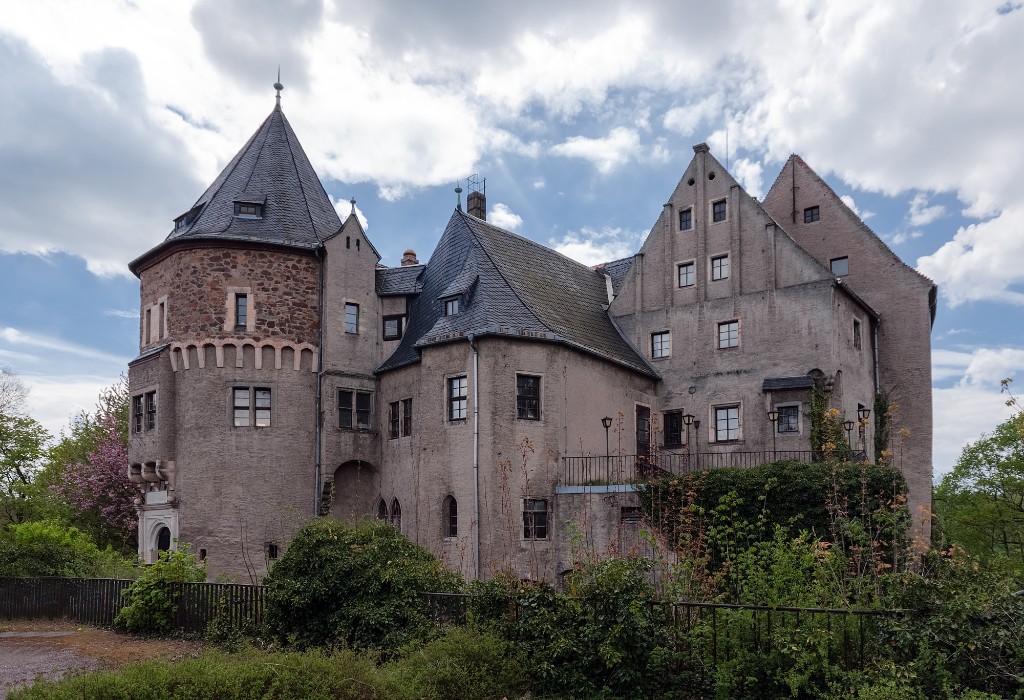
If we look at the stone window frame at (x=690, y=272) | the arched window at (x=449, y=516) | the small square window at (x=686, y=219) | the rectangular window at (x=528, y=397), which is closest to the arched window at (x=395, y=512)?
the arched window at (x=449, y=516)

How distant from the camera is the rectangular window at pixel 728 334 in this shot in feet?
96.9

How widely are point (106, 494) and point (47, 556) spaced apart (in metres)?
17.1

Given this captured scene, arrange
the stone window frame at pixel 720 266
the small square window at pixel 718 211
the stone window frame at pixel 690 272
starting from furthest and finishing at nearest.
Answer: the stone window frame at pixel 690 272 < the small square window at pixel 718 211 < the stone window frame at pixel 720 266

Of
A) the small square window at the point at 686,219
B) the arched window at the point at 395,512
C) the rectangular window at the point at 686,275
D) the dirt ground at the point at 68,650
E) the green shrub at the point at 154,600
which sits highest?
→ the small square window at the point at 686,219

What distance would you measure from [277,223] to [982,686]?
84.1 ft

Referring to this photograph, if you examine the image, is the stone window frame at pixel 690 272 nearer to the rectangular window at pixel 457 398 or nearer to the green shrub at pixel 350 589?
the rectangular window at pixel 457 398

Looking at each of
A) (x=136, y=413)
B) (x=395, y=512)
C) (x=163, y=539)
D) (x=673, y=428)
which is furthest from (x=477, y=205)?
(x=163, y=539)

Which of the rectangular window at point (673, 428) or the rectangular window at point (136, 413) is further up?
the rectangular window at point (136, 413)

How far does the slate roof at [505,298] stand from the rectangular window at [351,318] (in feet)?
5.25

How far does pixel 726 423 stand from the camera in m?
29.3

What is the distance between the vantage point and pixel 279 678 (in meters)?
10.5

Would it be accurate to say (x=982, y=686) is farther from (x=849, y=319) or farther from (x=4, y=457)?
(x=4, y=457)

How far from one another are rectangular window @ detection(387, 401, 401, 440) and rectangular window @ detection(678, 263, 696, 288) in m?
10.6

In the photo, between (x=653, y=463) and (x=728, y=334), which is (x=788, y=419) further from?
(x=653, y=463)
